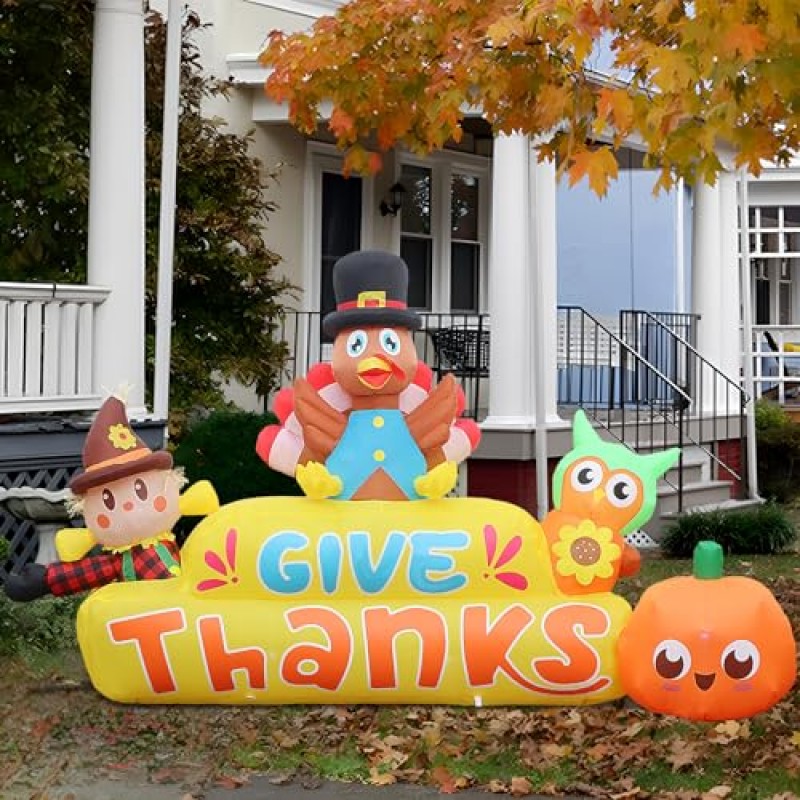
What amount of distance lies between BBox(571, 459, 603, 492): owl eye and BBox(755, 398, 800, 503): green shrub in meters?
9.58

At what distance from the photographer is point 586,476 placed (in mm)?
6250

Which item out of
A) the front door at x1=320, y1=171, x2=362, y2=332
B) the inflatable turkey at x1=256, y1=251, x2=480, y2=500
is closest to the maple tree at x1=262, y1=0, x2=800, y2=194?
the inflatable turkey at x1=256, y1=251, x2=480, y2=500

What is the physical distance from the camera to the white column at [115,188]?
884 cm

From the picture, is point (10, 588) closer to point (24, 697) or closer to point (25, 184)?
point (24, 697)

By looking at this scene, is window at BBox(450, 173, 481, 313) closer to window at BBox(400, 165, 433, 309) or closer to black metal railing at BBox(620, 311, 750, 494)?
window at BBox(400, 165, 433, 309)

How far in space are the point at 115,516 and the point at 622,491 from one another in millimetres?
2359

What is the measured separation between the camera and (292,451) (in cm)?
652

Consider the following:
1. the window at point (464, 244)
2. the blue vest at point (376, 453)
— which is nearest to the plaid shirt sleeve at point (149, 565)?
the blue vest at point (376, 453)

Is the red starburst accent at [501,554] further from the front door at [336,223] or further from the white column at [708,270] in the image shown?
the white column at [708,270]

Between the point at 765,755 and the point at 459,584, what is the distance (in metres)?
1.51

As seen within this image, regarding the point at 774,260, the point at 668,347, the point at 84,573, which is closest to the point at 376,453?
the point at 84,573

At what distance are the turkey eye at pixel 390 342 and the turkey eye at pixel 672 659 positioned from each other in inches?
71.8

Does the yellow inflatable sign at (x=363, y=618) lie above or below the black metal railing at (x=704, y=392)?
below

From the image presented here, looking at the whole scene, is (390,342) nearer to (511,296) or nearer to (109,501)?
(109,501)
